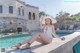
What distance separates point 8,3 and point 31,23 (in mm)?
4905

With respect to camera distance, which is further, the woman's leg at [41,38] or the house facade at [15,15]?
the house facade at [15,15]

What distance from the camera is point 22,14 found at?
2530 cm

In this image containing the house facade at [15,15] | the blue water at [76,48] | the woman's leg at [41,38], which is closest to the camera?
the blue water at [76,48]

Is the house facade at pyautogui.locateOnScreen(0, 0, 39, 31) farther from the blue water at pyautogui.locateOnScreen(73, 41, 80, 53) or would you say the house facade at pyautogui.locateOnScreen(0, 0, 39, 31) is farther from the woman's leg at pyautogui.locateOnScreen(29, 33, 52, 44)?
the blue water at pyautogui.locateOnScreen(73, 41, 80, 53)

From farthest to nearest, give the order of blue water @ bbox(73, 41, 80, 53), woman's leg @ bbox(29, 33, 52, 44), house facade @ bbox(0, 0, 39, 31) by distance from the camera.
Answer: house facade @ bbox(0, 0, 39, 31) → woman's leg @ bbox(29, 33, 52, 44) → blue water @ bbox(73, 41, 80, 53)

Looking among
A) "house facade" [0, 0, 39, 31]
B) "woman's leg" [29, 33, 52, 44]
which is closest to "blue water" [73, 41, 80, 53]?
"woman's leg" [29, 33, 52, 44]

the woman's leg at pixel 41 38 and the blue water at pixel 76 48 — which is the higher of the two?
the blue water at pixel 76 48

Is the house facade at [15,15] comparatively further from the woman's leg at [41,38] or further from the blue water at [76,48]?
the blue water at [76,48]

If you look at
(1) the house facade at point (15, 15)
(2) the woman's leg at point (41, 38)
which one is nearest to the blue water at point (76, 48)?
(2) the woman's leg at point (41, 38)

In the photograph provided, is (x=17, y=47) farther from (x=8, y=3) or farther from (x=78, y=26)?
(x=78, y=26)

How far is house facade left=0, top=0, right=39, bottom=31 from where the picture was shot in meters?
22.3

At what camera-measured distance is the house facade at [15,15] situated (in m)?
22.3

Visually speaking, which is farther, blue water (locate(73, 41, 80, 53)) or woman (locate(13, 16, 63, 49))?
woman (locate(13, 16, 63, 49))

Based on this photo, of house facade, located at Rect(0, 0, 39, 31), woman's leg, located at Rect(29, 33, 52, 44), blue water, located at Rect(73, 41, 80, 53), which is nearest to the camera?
blue water, located at Rect(73, 41, 80, 53)
